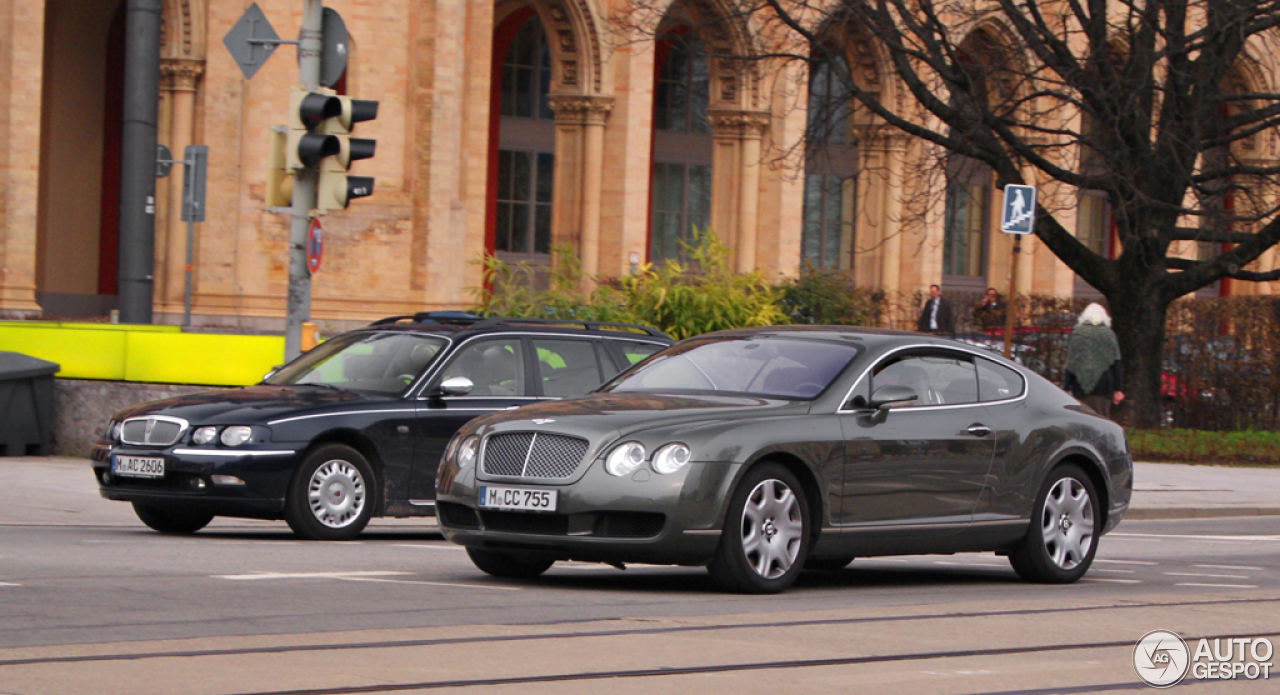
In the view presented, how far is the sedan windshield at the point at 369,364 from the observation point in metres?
12.9

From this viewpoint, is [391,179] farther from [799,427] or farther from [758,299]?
[799,427]

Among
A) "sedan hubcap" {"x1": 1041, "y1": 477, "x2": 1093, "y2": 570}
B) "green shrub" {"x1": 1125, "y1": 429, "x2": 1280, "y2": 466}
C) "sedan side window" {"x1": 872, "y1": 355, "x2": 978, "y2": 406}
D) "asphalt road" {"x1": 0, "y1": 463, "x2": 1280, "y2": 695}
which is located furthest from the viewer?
"green shrub" {"x1": 1125, "y1": 429, "x2": 1280, "y2": 466}

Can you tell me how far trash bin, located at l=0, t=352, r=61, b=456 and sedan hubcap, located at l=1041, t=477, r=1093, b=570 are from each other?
11656mm

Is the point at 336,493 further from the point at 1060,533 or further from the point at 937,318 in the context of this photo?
the point at 937,318

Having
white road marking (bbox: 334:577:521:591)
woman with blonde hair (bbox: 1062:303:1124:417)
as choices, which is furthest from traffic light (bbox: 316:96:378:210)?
woman with blonde hair (bbox: 1062:303:1124:417)

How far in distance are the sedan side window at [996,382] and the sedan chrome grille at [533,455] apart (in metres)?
2.76

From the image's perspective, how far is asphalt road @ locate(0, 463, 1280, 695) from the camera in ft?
21.2

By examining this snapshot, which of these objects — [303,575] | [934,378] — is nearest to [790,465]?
[934,378]

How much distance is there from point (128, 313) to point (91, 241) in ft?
Result: 72.7

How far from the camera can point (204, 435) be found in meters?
11.9

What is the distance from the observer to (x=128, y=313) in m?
19.9

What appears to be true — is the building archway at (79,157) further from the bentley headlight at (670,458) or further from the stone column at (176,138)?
the bentley headlight at (670,458)

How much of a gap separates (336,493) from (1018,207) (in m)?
9.52

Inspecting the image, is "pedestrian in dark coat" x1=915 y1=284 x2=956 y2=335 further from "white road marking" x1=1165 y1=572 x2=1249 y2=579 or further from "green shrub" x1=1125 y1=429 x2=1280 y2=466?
"white road marking" x1=1165 y1=572 x2=1249 y2=579
